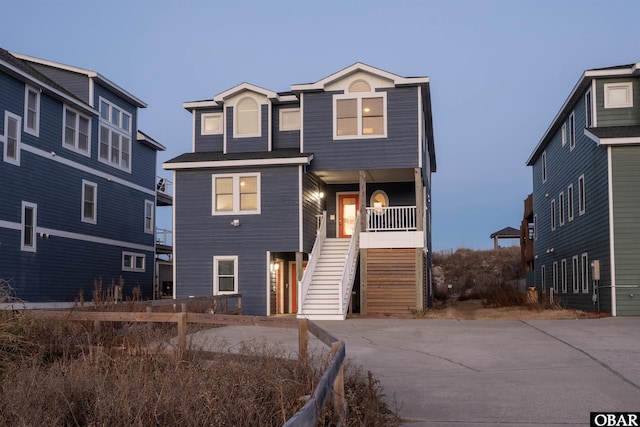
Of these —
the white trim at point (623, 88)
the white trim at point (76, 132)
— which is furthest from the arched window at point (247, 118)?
the white trim at point (623, 88)

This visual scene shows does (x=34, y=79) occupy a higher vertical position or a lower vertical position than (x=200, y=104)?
higher

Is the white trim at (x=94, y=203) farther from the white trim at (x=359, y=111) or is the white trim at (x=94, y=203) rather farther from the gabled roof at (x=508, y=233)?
the gabled roof at (x=508, y=233)

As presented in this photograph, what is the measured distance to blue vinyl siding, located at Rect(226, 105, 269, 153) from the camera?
2634 cm

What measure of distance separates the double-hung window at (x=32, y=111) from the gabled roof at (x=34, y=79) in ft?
1.05

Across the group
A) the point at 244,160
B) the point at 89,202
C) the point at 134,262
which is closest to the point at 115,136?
the point at 89,202

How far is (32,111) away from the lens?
25.4 m

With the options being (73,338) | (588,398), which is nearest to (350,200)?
(73,338)

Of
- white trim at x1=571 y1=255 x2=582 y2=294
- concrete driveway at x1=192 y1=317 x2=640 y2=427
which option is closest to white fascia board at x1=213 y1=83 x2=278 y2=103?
concrete driveway at x1=192 y1=317 x2=640 y2=427

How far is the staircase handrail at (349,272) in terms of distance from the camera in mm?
21498

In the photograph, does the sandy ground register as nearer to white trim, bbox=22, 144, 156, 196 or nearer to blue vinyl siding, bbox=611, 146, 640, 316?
blue vinyl siding, bbox=611, 146, 640, 316

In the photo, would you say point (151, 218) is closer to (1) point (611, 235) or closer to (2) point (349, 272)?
(2) point (349, 272)

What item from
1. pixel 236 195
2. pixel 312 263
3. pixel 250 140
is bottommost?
pixel 312 263

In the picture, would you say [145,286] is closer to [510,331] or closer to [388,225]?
[388,225]

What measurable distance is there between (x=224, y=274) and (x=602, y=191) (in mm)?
12990
